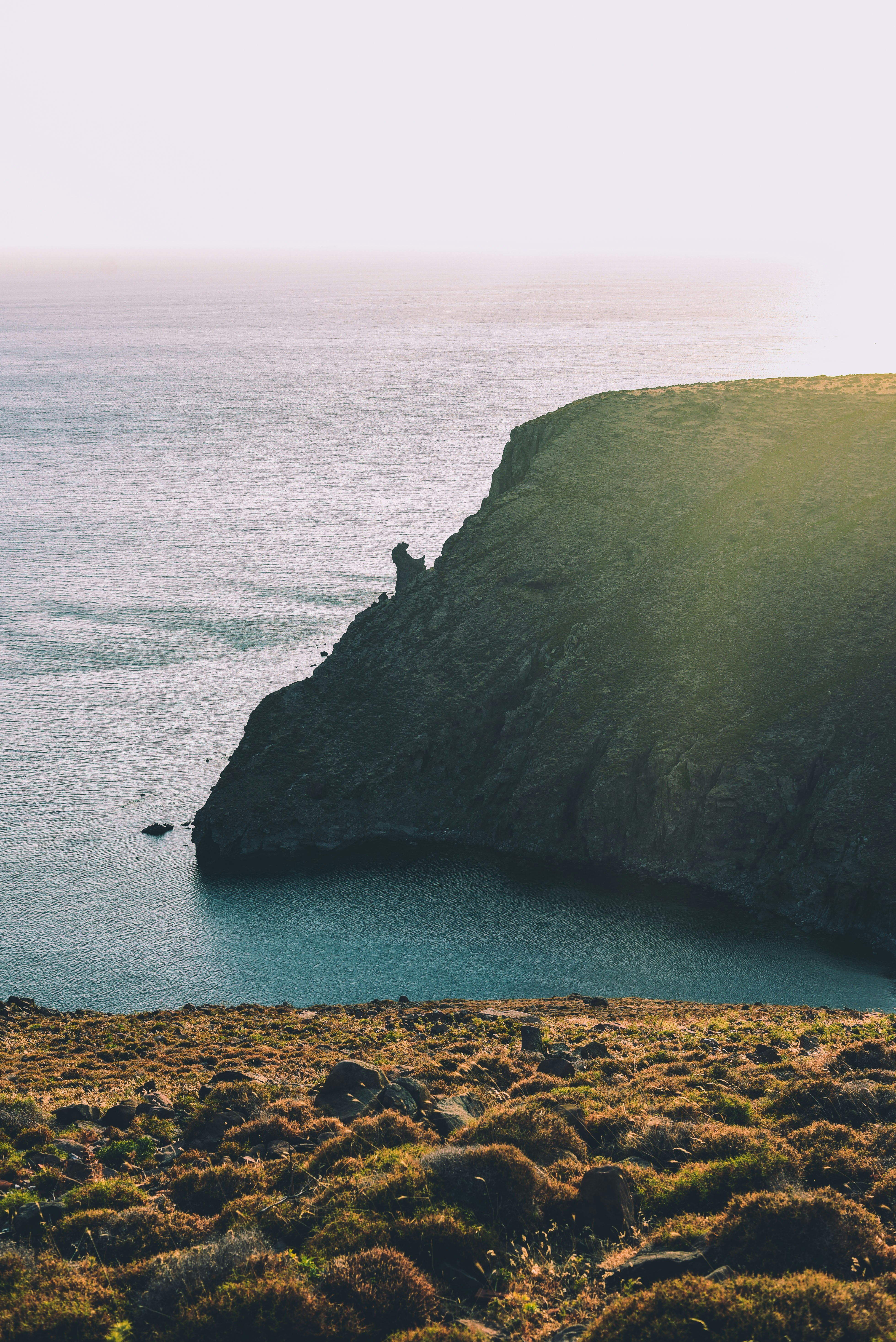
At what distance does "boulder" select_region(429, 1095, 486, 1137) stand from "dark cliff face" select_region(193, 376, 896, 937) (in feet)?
130

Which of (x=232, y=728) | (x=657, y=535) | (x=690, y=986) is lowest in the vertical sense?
(x=690, y=986)

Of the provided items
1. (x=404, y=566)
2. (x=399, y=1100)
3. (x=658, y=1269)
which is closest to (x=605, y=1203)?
(x=658, y=1269)

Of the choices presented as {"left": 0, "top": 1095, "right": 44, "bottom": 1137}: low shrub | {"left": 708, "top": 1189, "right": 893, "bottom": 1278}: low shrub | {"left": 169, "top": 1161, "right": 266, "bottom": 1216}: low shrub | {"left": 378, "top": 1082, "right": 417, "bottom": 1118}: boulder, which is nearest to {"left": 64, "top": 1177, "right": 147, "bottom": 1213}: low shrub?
{"left": 169, "top": 1161, "right": 266, "bottom": 1216}: low shrub

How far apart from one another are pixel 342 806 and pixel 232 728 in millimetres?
14694

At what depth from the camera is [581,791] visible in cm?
7038

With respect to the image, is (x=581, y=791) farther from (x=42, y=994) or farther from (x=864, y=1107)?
(x=864, y=1107)

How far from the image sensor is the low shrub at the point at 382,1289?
17344 millimetres

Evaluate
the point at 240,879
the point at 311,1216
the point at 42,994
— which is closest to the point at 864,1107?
the point at 311,1216

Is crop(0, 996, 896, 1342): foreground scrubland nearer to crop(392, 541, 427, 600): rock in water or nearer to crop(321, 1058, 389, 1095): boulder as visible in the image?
crop(321, 1058, 389, 1095): boulder

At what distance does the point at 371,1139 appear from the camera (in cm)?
2342

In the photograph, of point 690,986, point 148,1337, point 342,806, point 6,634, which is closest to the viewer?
point 148,1337

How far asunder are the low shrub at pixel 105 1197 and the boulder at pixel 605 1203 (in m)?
9.19

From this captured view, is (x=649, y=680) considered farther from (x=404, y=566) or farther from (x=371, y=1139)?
(x=371, y=1139)

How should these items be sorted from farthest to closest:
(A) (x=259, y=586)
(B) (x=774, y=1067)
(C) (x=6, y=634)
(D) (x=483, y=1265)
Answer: (A) (x=259, y=586) < (C) (x=6, y=634) < (B) (x=774, y=1067) < (D) (x=483, y=1265)
